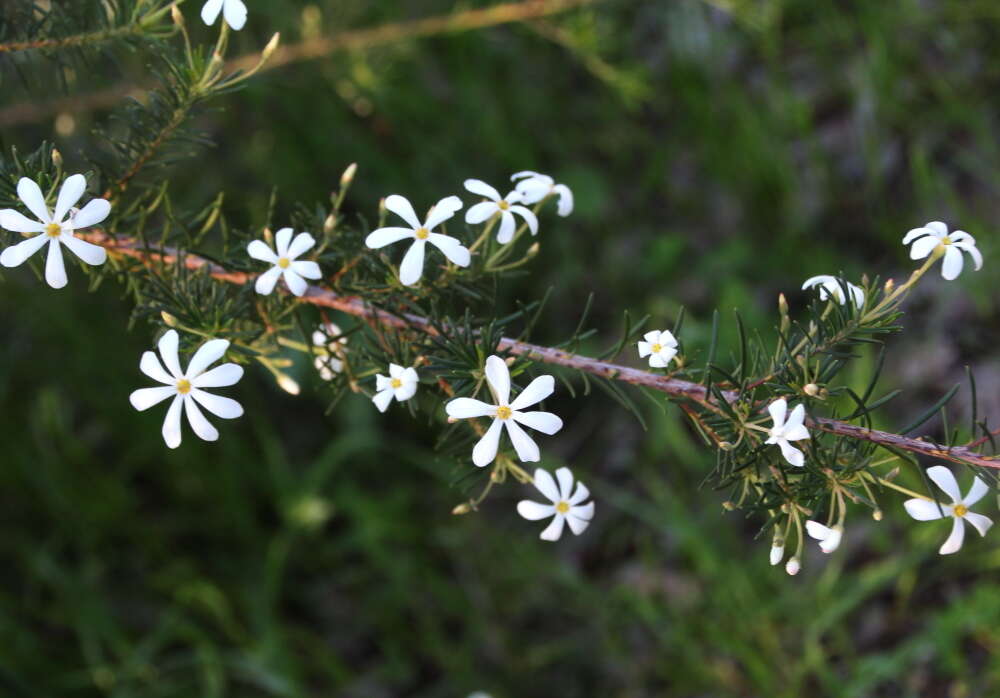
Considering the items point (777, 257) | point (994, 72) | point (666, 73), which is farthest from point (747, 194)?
point (994, 72)

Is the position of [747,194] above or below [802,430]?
above

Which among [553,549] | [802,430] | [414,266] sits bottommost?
[802,430]

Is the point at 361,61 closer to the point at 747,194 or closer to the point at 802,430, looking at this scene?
the point at 747,194

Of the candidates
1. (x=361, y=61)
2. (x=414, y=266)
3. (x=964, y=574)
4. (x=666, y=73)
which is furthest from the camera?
(x=666, y=73)

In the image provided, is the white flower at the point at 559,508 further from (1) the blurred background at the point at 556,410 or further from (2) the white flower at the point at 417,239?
(1) the blurred background at the point at 556,410

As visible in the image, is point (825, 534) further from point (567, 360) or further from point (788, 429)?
point (567, 360)

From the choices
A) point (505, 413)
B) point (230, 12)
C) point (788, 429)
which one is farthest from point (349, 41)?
point (788, 429)

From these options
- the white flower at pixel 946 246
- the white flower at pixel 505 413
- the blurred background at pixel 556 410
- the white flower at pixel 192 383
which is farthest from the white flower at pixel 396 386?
the blurred background at pixel 556 410
